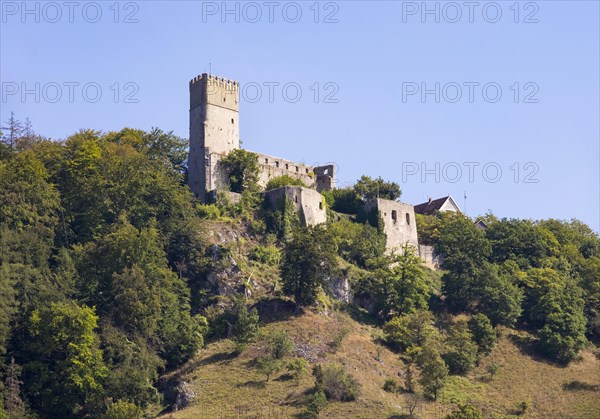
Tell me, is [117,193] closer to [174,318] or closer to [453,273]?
[174,318]

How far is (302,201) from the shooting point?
85375mm

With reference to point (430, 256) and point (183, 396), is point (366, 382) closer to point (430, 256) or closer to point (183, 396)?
point (183, 396)

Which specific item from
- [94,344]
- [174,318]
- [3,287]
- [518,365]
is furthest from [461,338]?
[3,287]

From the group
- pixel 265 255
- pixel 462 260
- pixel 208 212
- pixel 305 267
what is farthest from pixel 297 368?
pixel 462 260

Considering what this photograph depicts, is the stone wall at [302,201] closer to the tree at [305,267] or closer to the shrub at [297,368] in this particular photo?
the tree at [305,267]

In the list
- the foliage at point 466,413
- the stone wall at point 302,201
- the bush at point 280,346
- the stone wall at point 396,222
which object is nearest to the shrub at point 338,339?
the bush at point 280,346

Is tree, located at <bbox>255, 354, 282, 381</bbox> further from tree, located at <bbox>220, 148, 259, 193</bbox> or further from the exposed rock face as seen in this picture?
tree, located at <bbox>220, 148, 259, 193</bbox>

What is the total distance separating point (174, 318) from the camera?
7119 centimetres

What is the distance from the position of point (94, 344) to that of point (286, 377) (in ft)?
35.7

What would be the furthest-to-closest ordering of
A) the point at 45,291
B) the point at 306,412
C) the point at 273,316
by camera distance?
the point at 273,316
the point at 45,291
the point at 306,412

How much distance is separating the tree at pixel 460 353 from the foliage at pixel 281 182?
63.6 feet

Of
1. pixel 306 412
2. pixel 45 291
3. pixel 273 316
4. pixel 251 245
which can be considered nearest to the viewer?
pixel 306 412

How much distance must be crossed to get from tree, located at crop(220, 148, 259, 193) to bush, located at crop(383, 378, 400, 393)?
2223 cm

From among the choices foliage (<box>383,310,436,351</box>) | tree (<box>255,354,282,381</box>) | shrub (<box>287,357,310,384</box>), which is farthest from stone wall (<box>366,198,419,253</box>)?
tree (<box>255,354,282,381</box>)
